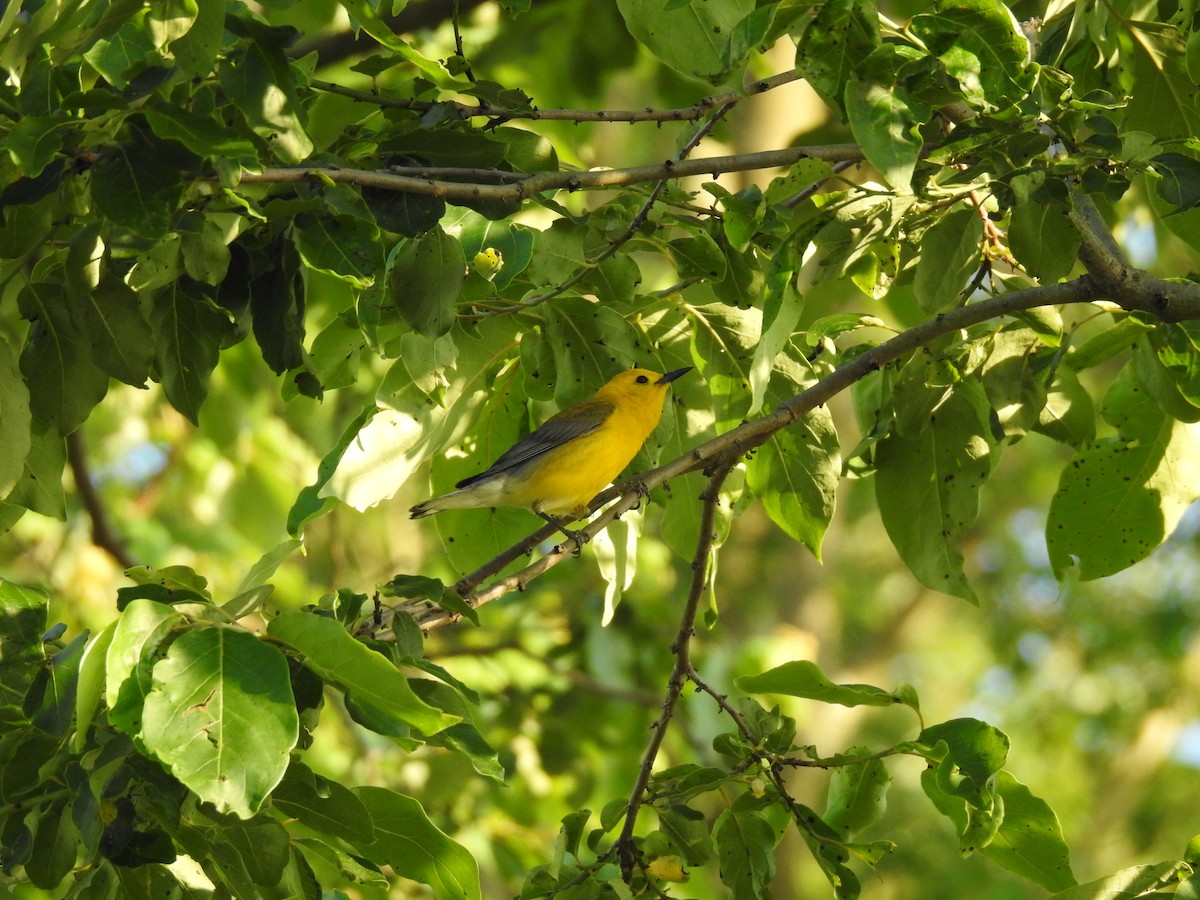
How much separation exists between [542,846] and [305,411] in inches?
118

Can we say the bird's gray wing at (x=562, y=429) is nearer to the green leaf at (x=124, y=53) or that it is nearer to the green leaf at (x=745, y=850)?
the green leaf at (x=745, y=850)

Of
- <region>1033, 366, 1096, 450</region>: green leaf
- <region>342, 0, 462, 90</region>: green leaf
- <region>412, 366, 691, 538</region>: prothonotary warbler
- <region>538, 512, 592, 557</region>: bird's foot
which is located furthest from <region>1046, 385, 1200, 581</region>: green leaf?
<region>342, 0, 462, 90</region>: green leaf

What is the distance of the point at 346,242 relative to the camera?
2.52 m

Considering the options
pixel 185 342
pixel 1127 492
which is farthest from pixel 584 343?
pixel 1127 492

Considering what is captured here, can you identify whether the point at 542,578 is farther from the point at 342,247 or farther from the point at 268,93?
the point at 268,93

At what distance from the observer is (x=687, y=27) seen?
2898 millimetres

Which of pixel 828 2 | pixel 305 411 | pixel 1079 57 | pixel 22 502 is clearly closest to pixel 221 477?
pixel 305 411

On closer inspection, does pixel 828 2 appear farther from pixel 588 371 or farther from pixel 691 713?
pixel 691 713

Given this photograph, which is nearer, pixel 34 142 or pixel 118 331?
pixel 34 142

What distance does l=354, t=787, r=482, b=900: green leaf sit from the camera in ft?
8.52

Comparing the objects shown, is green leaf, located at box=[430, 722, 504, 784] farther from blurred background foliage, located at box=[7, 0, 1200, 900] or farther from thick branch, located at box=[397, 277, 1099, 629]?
blurred background foliage, located at box=[7, 0, 1200, 900]

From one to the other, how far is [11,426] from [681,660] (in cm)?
154

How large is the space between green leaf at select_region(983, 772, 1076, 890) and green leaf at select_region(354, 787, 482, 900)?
1037mm

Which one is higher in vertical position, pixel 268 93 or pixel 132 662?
pixel 268 93
